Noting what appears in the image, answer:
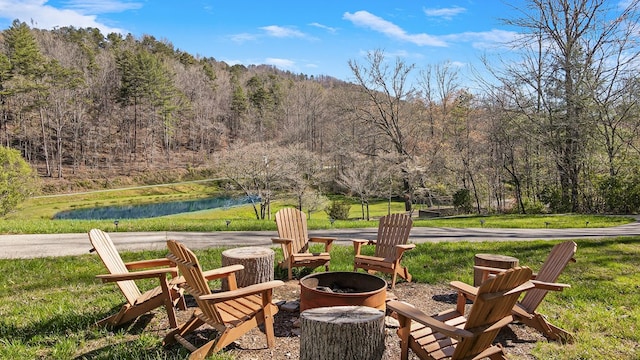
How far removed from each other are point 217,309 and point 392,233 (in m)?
3.19

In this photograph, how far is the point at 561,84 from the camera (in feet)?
54.0

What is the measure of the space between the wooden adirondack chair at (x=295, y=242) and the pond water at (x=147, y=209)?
20807 mm

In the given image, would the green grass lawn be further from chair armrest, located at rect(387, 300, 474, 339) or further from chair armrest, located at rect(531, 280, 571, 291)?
chair armrest, located at rect(387, 300, 474, 339)

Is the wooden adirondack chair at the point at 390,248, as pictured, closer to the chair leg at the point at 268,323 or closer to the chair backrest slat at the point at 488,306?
the chair leg at the point at 268,323

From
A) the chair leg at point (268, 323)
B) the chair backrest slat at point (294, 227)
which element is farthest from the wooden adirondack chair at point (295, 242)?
the chair leg at point (268, 323)

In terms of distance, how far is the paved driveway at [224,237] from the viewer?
7.26m

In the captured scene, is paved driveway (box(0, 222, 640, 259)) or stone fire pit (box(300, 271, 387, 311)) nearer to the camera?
stone fire pit (box(300, 271, 387, 311))

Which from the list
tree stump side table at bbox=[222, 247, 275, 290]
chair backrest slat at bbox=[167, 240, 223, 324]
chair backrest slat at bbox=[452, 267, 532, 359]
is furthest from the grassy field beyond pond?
chair backrest slat at bbox=[452, 267, 532, 359]

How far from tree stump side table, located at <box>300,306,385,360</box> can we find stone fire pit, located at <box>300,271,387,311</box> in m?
0.66

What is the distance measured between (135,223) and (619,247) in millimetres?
11041

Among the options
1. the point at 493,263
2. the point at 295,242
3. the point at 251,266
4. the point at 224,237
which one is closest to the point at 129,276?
the point at 251,266

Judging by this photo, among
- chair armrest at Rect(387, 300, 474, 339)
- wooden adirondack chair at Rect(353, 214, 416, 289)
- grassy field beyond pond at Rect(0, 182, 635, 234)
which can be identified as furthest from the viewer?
grassy field beyond pond at Rect(0, 182, 635, 234)

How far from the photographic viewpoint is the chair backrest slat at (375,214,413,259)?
5719mm

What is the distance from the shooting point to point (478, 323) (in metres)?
2.67
